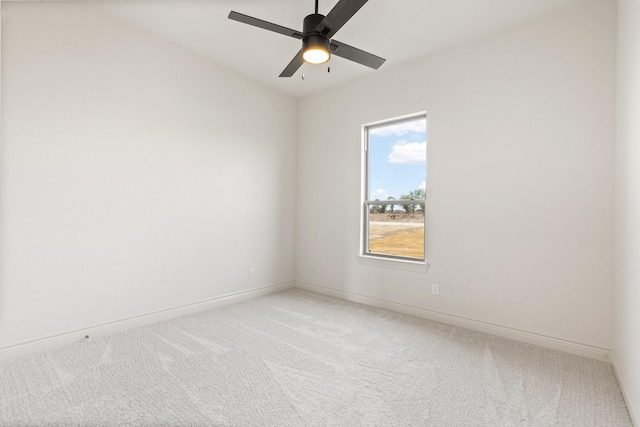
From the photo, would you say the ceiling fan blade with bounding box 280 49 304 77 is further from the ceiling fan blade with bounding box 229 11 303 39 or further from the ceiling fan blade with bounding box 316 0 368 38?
the ceiling fan blade with bounding box 316 0 368 38

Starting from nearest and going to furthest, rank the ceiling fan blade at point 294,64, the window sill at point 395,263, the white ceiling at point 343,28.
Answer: the ceiling fan blade at point 294,64 → the white ceiling at point 343,28 → the window sill at point 395,263

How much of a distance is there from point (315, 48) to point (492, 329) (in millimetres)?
2911

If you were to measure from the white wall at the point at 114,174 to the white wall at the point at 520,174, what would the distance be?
1.79 metres

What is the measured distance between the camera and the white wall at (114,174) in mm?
2414

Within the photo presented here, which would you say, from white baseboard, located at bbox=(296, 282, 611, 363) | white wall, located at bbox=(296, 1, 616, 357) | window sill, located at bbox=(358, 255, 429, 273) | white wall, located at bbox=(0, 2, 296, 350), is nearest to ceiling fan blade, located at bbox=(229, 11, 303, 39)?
white wall, located at bbox=(0, 2, 296, 350)

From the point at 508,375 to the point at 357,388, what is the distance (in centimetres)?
109

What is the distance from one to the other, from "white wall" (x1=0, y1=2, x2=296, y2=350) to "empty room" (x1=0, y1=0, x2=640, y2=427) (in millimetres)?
17

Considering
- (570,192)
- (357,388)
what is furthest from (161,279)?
(570,192)

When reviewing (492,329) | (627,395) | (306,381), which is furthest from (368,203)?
(627,395)

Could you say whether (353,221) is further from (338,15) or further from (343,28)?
(338,15)

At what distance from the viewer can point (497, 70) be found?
9.74 feet

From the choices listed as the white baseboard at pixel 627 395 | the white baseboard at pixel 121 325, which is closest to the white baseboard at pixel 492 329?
the white baseboard at pixel 627 395

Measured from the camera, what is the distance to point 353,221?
409 cm

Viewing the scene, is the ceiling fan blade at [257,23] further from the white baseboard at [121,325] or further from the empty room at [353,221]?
the white baseboard at [121,325]
